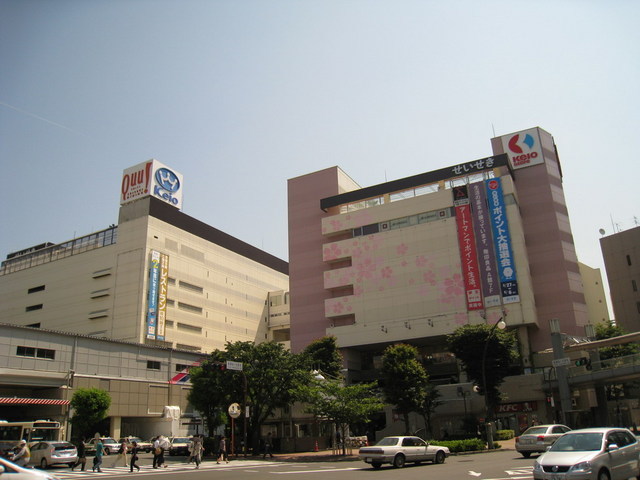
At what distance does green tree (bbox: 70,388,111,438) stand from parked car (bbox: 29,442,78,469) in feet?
54.9

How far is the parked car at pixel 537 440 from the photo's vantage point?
23.3 metres

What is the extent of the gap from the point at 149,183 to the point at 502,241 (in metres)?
52.5

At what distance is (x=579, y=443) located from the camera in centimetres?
1278

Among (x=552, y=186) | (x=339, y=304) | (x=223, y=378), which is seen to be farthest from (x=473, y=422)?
(x=552, y=186)

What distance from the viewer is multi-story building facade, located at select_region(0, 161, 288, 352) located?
242 feet

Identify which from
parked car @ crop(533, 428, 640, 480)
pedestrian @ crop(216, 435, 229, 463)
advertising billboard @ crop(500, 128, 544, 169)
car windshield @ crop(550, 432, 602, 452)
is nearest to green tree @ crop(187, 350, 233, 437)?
pedestrian @ crop(216, 435, 229, 463)

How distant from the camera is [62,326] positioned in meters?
78.8

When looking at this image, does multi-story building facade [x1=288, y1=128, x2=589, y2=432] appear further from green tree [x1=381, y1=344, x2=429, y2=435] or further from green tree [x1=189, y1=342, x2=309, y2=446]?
green tree [x1=189, y1=342, x2=309, y2=446]

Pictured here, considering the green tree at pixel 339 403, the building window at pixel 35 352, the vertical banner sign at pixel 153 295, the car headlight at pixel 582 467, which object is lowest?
the car headlight at pixel 582 467

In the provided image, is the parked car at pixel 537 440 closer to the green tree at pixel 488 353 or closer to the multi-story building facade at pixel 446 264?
the green tree at pixel 488 353

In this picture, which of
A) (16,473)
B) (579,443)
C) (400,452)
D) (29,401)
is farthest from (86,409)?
(579,443)

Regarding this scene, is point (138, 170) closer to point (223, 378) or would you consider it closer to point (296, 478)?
point (223, 378)

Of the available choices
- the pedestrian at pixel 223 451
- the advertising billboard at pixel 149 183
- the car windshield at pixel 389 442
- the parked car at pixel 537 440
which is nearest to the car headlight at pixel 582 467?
the parked car at pixel 537 440

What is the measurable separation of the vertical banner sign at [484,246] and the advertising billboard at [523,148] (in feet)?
32.9
